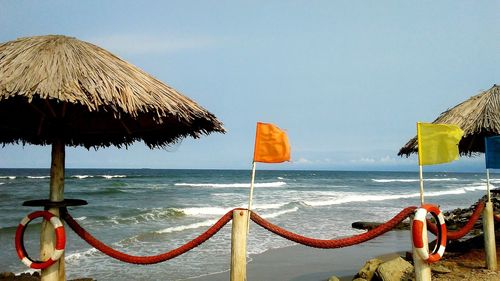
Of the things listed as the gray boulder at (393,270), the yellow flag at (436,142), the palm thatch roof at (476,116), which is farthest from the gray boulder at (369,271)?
the yellow flag at (436,142)

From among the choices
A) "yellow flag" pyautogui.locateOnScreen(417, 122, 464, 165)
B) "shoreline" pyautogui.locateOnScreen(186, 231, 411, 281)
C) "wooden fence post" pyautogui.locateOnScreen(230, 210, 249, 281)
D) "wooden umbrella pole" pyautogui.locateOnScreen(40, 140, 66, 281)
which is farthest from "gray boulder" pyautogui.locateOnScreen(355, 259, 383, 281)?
"wooden umbrella pole" pyautogui.locateOnScreen(40, 140, 66, 281)

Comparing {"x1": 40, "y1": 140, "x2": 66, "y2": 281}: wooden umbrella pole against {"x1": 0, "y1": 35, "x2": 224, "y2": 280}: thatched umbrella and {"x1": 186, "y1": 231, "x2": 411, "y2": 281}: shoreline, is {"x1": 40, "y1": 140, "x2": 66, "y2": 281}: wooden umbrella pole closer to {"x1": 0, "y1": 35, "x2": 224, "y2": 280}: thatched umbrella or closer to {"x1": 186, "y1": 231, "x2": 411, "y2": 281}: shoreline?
{"x1": 0, "y1": 35, "x2": 224, "y2": 280}: thatched umbrella

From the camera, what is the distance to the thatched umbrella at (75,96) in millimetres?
4273

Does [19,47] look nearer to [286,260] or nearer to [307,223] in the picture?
[286,260]

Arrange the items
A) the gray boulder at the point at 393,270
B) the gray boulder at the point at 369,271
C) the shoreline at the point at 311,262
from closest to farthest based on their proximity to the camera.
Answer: the gray boulder at the point at 393,270 → the gray boulder at the point at 369,271 → the shoreline at the point at 311,262

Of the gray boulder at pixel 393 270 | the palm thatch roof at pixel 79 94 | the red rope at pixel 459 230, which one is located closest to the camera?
the palm thatch roof at pixel 79 94

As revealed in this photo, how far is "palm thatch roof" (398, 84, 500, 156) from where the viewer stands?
8.09m

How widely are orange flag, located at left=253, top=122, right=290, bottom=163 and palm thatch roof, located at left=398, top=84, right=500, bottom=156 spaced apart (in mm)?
4855

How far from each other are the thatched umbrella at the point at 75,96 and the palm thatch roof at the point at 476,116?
5.02 m

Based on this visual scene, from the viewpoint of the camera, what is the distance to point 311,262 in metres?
10.3

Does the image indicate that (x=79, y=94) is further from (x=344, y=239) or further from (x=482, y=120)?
(x=482, y=120)

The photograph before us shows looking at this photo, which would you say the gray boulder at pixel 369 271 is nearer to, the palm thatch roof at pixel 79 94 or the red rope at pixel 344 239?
the red rope at pixel 344 239

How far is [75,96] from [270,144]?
1894 mm

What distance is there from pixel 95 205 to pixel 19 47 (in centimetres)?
2221
